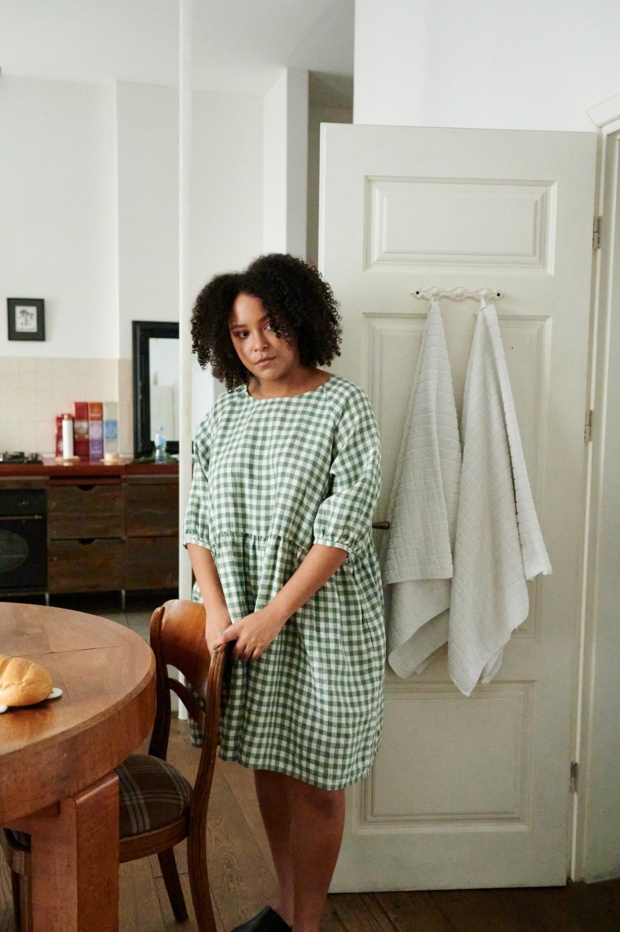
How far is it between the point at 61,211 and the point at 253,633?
13.9 feet

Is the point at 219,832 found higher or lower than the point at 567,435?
lower

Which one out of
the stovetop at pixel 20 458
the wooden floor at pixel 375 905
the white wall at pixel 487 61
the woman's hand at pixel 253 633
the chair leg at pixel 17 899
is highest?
the white wall at pixel 487 61

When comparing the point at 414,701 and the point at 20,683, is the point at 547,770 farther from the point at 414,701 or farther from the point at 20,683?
the point at 20,683

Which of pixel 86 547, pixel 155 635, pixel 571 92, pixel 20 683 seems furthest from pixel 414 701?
pixel 86 547

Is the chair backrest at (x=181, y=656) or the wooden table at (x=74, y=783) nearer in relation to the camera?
the wooden table at (x=74, y=783)

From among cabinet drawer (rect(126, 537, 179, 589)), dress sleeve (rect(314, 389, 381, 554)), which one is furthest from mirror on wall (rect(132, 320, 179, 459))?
dress sleeve (rect(314, 389, 381, 554))

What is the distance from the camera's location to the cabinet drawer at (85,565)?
4.81 metres

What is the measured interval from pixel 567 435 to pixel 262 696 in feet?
3.48

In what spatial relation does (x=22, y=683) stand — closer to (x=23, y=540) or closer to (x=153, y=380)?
(x=23, y=540)

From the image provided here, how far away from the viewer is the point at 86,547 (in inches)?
191

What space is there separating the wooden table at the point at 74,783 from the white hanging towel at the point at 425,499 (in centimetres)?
78

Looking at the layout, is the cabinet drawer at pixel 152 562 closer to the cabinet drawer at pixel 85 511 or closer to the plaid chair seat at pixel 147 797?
the cabinet drawer at pixel 85 511

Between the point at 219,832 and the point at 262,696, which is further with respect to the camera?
the point at 219,832

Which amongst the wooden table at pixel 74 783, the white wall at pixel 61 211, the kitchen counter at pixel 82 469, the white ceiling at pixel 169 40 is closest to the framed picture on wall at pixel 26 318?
the white wall at pixel 61 211
